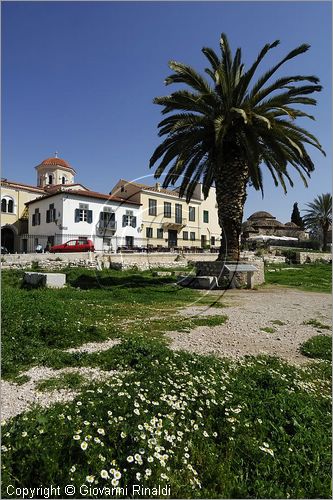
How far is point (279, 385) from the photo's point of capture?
4.84 metres

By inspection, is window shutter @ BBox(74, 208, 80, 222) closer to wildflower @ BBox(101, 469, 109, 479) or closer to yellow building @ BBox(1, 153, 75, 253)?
yellow building @ BBox(1, 153, 75, 253)

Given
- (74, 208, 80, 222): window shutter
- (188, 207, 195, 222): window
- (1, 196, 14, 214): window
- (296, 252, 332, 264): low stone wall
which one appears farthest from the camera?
(188, 207, 195, 222): window

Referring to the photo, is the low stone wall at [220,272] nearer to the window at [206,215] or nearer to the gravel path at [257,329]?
the gravel path at [257,329]

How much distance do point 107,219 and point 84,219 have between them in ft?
13.1

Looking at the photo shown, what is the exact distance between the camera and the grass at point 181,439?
9.36 feet

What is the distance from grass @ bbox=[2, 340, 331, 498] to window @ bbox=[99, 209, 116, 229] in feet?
A: 121

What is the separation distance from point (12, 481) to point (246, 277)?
16177 mm

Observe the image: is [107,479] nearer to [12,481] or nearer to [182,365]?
[12,481]

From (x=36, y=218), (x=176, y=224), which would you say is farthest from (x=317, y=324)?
(x=176, y=224)

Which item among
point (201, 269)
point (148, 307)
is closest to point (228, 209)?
point (201, 269)

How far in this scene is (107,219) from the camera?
1619 inches

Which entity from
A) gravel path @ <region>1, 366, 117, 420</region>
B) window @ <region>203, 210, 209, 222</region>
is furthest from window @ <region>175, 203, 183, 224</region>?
gravel path @ <region>1, 366, 117, 420</region>

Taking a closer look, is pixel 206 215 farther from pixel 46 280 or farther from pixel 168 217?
pixel 46 280

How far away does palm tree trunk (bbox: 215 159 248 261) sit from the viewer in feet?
55.8
